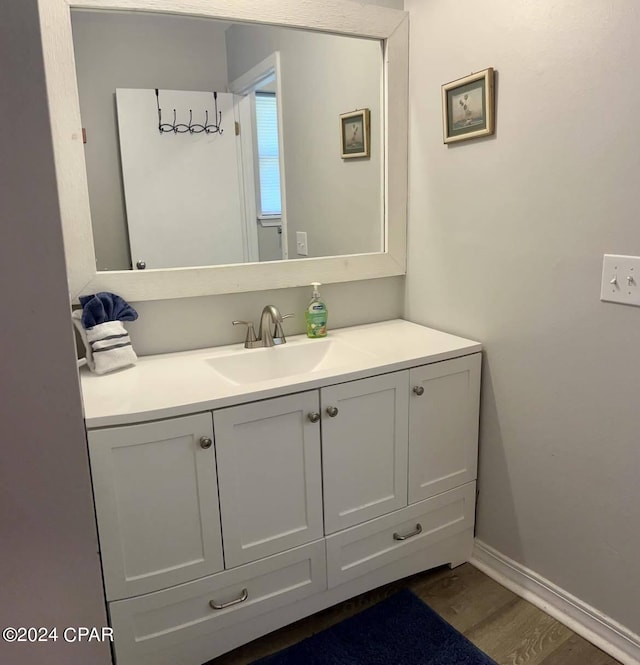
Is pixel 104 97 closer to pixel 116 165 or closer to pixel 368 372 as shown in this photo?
pixel 116 165

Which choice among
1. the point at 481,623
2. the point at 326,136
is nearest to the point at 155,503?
the point at 481,623

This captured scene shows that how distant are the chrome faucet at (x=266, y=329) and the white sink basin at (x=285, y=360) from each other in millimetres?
32

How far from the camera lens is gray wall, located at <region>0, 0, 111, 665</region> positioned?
0.56m

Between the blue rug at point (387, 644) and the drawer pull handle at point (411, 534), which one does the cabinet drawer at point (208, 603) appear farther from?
the drawer pull handle at point (411, 534)

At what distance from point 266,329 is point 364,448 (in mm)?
515

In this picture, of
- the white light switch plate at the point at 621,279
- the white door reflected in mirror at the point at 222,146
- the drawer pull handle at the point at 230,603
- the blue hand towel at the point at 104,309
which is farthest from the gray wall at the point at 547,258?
the blue hand towel at the point at 104,309

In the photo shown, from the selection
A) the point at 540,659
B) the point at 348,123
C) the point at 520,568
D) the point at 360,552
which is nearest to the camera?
the point at 540,659

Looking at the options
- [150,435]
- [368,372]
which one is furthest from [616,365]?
[150,435]

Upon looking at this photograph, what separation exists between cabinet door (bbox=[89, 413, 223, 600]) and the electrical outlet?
81 centimetres

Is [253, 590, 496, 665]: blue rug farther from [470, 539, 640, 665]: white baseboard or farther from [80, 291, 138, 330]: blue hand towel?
[80, 291, 138, 330]: blue hand towel

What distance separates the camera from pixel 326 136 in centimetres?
198

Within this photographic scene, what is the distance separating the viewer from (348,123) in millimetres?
1998

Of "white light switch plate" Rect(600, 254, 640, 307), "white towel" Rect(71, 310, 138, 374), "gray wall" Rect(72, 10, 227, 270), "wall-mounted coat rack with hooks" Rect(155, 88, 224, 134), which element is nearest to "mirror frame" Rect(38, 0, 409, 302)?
"gray wall" Rect(72, 10, 227, 270)

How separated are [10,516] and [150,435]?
0.70m
